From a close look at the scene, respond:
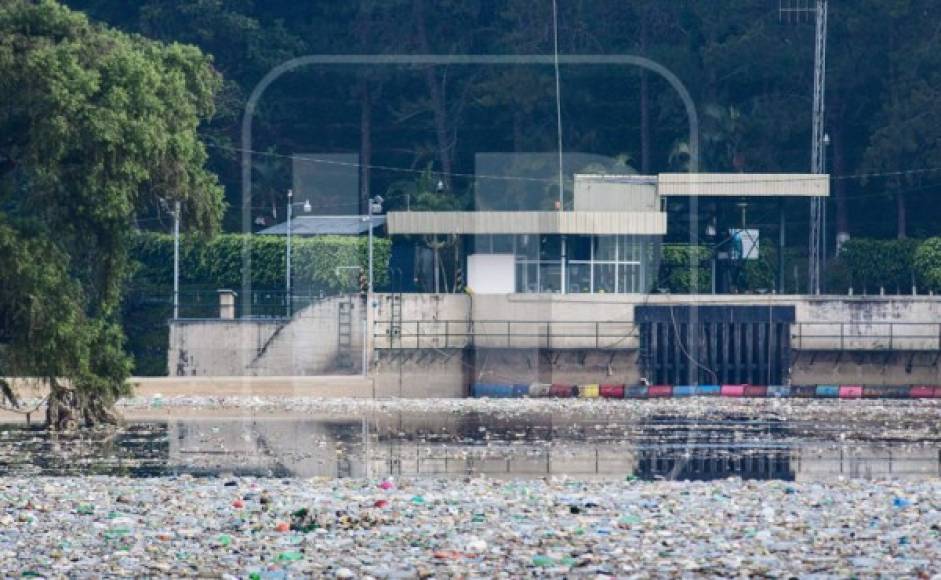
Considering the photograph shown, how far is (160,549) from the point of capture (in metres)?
19.8

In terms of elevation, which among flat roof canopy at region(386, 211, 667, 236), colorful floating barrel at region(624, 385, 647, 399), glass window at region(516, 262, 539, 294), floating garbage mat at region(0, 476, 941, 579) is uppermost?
flat roof canopy at region(386, 211, 667, 236)

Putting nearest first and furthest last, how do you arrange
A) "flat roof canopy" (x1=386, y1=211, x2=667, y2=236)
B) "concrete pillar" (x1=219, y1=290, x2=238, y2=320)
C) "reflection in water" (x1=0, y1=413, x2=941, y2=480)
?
"reflection in water" (x1=0, y1=413, x2=941, y2=480) < "concrete pillar" (x1=219, y1=290, x2=238, y2=320) < "flat roof canopy" (x1=386, y1=211, x2=667, y2=236)

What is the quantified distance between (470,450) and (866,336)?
23391 mm

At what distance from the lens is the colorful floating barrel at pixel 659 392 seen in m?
52.9

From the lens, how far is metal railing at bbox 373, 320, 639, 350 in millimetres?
54625

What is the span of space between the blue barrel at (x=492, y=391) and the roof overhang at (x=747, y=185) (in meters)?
10.4

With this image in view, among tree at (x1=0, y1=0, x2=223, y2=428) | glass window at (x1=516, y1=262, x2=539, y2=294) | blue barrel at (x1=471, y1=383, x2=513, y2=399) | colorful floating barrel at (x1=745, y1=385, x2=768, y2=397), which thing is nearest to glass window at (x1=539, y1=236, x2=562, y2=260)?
glass window at (x1=516, y1=262, x2=539, y2=294)

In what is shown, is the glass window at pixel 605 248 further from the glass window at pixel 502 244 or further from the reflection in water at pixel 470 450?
the reflection in water at pixel 470 450

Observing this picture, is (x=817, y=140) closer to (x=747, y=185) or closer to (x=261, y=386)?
(x=747, y=185)

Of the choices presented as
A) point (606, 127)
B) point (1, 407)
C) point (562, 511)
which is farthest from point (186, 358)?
point (562, 511)

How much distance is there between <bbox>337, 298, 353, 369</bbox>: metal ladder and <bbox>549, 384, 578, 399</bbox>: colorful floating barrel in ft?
20.2

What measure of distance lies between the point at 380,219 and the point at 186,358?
43.2ft

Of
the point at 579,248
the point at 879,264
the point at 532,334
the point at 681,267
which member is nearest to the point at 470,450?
the point at 532,334

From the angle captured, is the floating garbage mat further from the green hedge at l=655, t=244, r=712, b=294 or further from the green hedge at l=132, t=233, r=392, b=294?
the green hedge at l=655, t=244, r=712, b=294
